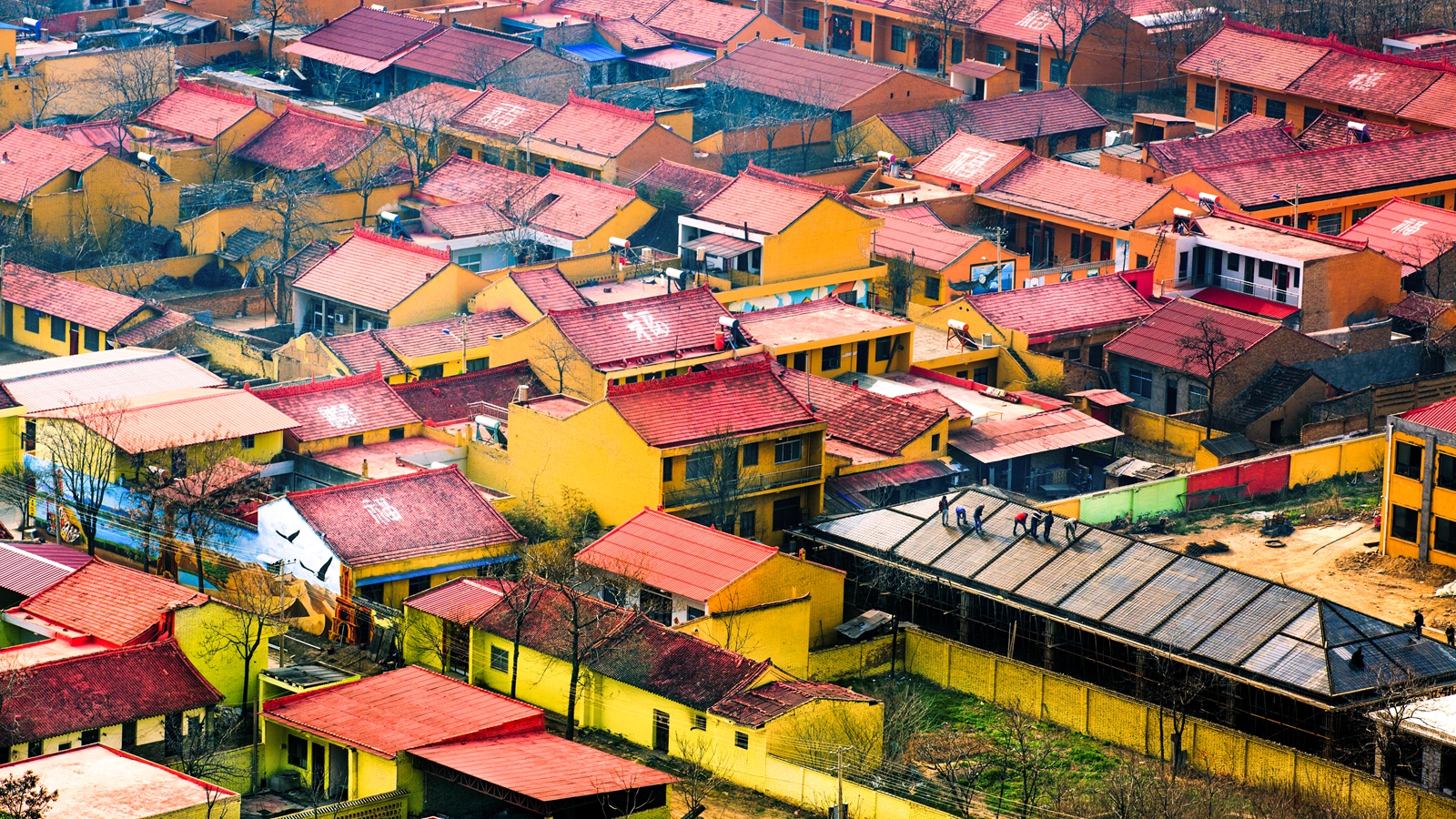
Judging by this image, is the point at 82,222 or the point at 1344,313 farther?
the point at 82,222

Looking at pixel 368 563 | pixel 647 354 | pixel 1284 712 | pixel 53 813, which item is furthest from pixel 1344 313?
pixel 53 813

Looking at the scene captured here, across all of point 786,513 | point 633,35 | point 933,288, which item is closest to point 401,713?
point 786,513

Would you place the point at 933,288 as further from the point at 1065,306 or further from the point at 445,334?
the point at 445,334

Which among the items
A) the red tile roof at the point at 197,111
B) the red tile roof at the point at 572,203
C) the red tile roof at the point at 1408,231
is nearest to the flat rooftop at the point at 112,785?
the red tile roof at the point at 572,203

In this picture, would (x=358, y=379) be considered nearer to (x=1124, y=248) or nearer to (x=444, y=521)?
(x=444, y=521)

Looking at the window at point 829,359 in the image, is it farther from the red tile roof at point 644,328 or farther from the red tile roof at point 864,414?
the red tile roof at point 644,328

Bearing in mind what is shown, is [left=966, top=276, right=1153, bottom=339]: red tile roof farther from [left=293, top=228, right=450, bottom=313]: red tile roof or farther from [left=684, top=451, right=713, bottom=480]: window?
[left=684, top=451, right=713, bottom=480]: window

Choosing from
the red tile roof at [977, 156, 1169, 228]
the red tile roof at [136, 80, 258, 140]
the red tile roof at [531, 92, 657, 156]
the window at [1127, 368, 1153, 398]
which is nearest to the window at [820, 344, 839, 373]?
the window at [1127, 368, 1153, 398]
